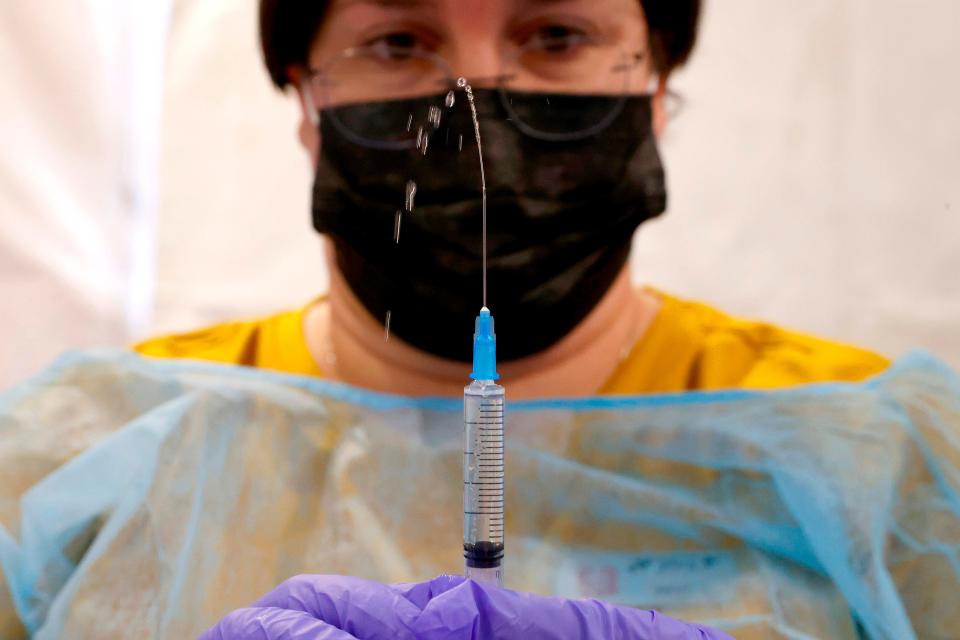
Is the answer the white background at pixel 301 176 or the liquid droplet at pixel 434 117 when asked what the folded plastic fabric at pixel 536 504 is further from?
the white background at pixel 301 176

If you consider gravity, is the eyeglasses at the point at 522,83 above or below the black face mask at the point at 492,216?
above

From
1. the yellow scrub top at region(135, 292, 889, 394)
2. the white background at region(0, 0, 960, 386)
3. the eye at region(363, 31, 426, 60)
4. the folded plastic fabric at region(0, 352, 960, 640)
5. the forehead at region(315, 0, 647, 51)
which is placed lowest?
the folded plastic fabric at region(0, 352, 960, 640)

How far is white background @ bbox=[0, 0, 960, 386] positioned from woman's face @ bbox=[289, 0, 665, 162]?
0.45 meters

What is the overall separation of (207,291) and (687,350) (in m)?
0.86

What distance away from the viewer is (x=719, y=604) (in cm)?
89

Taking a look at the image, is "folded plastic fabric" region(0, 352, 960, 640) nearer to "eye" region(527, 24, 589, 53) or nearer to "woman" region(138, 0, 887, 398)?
"woman" region(138, 0, 887, 398)

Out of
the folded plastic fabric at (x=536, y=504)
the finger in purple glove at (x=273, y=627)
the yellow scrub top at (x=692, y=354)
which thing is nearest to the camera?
the finger in purple glove at (x=273, y=627)

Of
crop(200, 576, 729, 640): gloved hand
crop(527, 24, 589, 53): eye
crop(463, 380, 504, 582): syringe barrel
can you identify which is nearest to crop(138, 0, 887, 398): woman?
crop(527, 24, 589, 53): eye

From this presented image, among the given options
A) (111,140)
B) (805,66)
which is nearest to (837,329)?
(805,66)

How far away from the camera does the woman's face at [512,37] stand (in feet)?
3.50

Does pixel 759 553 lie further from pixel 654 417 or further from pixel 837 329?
pixel 837 329

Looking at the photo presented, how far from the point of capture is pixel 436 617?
0.68 m

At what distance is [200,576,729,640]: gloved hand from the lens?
0.67 m

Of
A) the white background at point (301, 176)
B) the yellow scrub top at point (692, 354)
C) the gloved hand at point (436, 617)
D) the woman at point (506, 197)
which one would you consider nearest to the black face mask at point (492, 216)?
the woman at point (506, 197)
